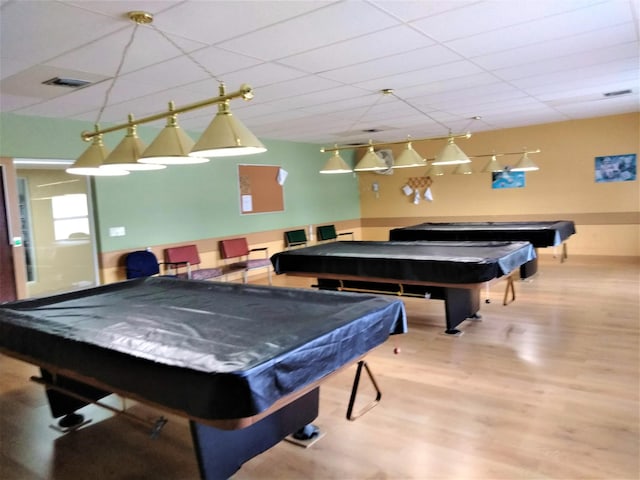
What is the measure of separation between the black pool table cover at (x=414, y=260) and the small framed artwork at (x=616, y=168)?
13.5 feet

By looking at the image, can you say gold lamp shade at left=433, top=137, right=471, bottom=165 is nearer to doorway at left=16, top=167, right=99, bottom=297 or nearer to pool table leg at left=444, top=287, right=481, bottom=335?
pool table leg at left=444, top=287, right=481, bottom=335

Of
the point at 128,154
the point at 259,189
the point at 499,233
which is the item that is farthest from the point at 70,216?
the point at 499,233

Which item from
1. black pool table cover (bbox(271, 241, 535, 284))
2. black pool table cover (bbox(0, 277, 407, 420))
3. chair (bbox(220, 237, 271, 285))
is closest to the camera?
black pool table cover (bbox(0, 277, 407, 420))

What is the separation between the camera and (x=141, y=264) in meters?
5.76

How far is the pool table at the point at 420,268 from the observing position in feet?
12.7

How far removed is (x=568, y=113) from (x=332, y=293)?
20.1 feet

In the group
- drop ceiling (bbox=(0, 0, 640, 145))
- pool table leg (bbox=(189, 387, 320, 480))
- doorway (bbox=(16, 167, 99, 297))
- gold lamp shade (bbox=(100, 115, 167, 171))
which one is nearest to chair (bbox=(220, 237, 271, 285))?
doorway (bbox=(16, 167, 99, 297))

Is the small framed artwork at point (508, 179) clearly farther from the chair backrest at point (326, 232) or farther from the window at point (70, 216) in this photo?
the window at point (70, 216)

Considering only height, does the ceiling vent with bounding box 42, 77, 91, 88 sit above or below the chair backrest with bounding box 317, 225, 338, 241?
above

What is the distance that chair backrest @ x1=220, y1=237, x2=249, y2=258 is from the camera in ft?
23.2

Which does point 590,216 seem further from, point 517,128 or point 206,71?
point 206,71

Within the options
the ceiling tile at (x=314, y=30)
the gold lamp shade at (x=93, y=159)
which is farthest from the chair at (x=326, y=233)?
the gold lamp shade at (x=93, y=159)

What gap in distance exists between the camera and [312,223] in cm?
900

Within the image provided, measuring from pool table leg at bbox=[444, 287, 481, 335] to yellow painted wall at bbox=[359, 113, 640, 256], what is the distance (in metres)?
4.70
